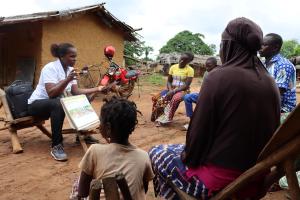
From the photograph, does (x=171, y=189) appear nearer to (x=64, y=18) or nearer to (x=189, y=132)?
(x=189, y=132)

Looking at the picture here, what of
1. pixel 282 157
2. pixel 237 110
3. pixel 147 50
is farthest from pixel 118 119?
pixel 147 50

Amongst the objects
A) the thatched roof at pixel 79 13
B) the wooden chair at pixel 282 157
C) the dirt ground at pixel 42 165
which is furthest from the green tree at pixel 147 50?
the wooden chair at pixel 282 157

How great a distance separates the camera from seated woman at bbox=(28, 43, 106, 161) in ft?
16.9

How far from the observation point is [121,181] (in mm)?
1951

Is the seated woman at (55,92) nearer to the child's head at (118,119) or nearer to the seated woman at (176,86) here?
the seated woman at (176,86)

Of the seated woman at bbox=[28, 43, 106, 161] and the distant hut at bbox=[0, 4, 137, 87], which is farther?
the distant hut at bbox=[0, 4, 137, 87]

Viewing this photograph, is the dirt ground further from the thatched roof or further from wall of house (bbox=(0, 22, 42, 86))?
wall of house (bbox=(0, 22, 42, 86))

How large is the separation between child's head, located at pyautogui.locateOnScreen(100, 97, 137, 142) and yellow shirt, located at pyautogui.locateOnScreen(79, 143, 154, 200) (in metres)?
0.07

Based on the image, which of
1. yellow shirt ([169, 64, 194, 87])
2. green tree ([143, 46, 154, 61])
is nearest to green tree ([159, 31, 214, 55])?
green tree ([143, 46, 154, 61])

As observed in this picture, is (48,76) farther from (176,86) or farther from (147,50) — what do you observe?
(147,50)

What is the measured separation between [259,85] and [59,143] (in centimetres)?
348

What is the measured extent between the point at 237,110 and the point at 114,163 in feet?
2.73

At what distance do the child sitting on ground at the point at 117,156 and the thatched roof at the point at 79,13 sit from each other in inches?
350

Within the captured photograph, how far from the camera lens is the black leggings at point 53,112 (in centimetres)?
515
